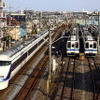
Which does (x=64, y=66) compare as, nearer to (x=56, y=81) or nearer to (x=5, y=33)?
(x=56, y=81)

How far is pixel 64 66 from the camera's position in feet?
93.4

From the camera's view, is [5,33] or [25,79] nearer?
[25,79]

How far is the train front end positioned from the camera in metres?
17.7

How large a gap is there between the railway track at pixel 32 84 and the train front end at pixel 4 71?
1.38m

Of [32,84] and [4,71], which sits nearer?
[4,71]

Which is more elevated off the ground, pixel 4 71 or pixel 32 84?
pixel 4 71

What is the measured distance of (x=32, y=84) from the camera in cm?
2089

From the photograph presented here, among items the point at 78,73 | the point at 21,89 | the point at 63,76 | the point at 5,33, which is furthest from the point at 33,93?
the point at 5,33

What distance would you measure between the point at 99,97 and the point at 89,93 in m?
1.15

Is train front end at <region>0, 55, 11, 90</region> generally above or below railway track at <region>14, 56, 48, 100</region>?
above

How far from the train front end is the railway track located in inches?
54.1

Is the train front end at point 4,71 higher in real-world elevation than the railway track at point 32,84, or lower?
higher

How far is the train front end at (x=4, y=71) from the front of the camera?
17688 mm

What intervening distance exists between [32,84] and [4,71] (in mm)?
3585
